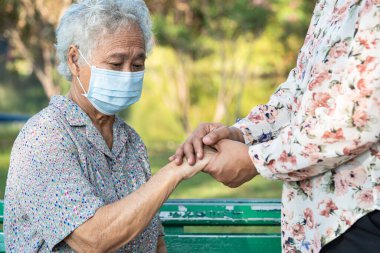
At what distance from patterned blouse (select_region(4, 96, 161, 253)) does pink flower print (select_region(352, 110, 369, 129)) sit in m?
0.93

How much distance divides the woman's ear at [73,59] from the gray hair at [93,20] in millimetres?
19

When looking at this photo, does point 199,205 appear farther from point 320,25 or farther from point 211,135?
point 320,25

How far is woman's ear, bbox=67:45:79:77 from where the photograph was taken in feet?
9.86

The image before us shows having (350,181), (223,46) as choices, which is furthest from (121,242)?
(223,46)

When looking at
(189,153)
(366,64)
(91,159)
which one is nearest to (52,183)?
(91,159)

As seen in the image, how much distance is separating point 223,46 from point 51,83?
3.89 meters

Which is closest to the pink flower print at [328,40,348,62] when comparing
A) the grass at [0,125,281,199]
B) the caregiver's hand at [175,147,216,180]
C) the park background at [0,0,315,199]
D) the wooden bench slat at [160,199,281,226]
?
the caregiver's hand at [175,147,216,180]

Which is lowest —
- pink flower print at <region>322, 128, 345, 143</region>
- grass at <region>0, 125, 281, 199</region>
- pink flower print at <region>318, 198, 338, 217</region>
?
grass at <region>0, 125, 281, 199</region>

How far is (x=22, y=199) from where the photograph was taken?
272cm

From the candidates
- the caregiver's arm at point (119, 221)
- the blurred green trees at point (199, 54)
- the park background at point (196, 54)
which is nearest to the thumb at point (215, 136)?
the caregiver's arm at point (119, 221)

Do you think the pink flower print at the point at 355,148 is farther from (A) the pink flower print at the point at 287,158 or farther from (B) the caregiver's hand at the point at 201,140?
(B) the caregiver's hand at the point at 201,140

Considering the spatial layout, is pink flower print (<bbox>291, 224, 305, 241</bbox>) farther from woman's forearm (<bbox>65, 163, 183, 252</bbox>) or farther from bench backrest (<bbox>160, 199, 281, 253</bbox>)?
bench backrest (<bbox>160, 199, 281, 253</bbox>)

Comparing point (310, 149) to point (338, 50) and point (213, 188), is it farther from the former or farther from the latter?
point (213, 188)

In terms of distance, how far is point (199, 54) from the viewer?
57.7ft
